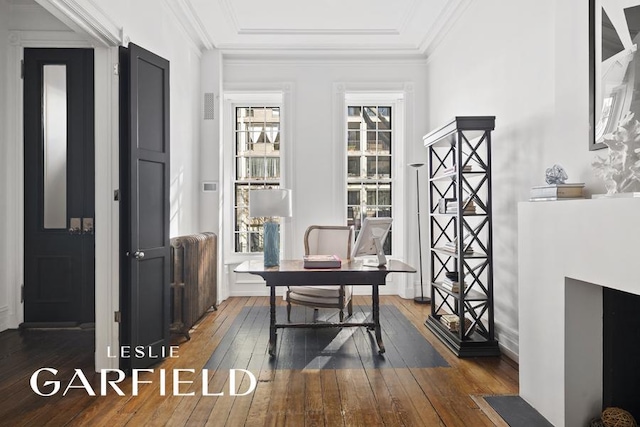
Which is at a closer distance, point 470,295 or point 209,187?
point 470,295

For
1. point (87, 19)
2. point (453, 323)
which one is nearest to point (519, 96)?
point (453, 323)

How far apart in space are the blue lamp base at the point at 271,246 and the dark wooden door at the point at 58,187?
2.11 metres

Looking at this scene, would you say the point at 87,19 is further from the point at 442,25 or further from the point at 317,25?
the point at 442,25

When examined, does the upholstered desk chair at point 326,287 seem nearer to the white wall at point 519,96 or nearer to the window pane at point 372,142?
the white wall at point 519,96

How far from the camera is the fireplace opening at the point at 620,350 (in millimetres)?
2180

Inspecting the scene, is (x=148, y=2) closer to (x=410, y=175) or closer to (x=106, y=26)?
(x=106, y=26)

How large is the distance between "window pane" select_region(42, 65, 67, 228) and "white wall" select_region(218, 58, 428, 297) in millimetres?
2037

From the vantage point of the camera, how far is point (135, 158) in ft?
9.83

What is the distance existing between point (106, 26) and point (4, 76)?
2136 mm

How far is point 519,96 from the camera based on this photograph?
3225 mm

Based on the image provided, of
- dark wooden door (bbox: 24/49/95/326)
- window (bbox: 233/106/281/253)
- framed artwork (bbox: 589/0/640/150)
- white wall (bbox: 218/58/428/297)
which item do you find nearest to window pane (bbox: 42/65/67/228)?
dark wooden door (bbox: 24/49/95/326)

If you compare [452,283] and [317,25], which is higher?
[317,25]

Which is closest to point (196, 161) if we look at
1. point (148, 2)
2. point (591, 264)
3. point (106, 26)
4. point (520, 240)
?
point (148, 2)

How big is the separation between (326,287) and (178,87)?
112 inches
